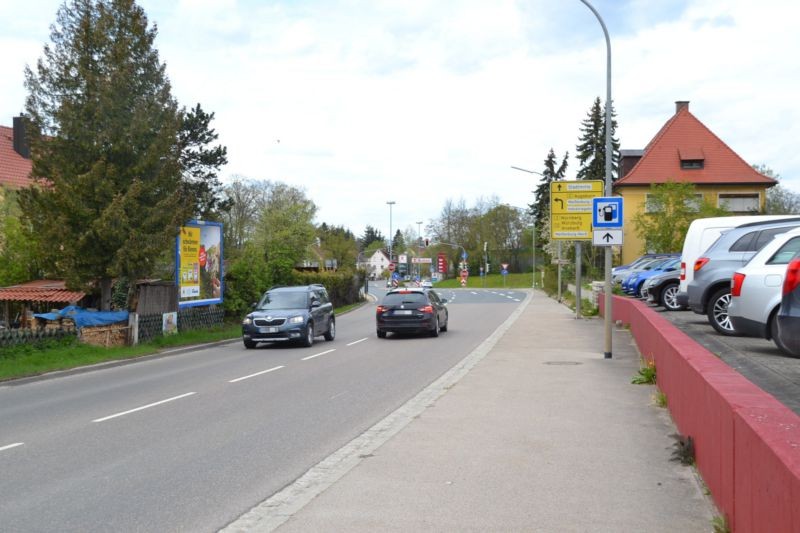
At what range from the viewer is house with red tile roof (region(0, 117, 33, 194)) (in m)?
44.7

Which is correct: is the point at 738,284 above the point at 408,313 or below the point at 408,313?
above

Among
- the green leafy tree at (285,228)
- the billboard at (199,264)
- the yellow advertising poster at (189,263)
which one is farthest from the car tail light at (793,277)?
the green leafy tree at (285,228)

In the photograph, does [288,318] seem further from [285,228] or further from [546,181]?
[546,181]

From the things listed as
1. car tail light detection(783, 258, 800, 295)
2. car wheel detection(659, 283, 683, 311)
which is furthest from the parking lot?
car wheel detection(659, 283, 683, 311)

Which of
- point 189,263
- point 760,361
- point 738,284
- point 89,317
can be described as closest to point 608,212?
point 738,284

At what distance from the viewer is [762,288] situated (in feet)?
33.7

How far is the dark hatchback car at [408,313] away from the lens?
23.7m

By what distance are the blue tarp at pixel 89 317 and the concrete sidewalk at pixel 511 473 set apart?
11.8m

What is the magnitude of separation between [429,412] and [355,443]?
1949 mm

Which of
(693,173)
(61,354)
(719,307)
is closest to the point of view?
(719,307)

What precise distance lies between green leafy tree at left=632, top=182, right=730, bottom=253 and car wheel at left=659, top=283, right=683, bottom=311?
26.7m

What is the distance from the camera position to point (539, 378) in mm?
13203

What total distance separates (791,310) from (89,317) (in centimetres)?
1691

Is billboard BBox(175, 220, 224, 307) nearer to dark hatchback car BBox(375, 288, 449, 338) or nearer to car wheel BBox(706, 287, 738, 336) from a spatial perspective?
dark hatchback car BBox(375, 288, 449, 338)
